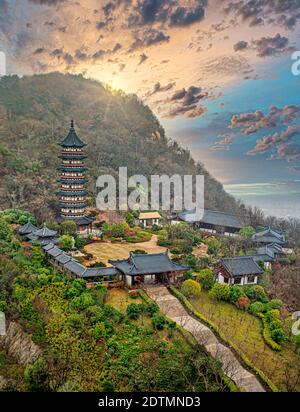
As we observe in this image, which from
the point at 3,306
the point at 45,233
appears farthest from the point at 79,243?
the point at 3,306

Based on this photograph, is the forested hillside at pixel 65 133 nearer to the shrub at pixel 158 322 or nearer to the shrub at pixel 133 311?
the shrub at pixel 133 311

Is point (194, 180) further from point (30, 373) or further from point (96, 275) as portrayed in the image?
point (30, 373)

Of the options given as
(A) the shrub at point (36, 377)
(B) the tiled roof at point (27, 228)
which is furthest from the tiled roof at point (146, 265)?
(A) the shrub at point (36, 377)

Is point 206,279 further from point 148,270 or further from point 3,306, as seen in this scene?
point 3,306

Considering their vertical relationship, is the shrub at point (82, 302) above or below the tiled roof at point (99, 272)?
below

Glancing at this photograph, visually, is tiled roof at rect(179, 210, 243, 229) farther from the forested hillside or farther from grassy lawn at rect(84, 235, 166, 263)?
the forested hillside
